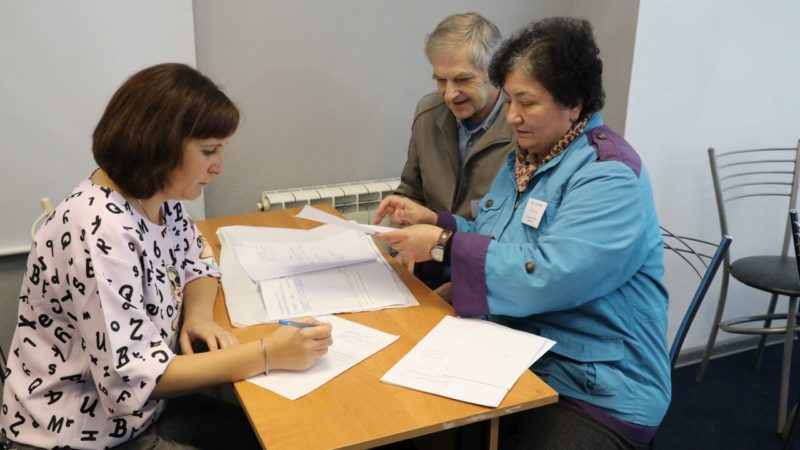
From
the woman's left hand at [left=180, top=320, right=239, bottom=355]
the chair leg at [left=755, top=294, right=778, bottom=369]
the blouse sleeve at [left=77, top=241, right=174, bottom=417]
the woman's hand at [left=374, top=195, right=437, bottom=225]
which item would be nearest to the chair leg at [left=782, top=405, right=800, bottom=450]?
the chair leg at [left=755, top=294, right=778, bottom=369]

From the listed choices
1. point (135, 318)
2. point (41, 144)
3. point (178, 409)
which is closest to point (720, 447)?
point (178, 409)

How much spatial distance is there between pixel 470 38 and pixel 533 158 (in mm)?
509

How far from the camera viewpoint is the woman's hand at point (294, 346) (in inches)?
47.8

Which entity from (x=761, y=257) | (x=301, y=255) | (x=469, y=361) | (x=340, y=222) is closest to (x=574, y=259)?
(x=469, y=361)

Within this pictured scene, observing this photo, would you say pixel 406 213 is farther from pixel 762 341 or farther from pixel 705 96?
pixel 762 341

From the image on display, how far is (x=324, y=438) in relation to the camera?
1047mm

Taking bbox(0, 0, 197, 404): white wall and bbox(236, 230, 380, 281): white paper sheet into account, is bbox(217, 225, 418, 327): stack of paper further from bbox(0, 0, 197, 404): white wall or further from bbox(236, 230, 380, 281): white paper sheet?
bbox(0, 0, 197, 404): white wall

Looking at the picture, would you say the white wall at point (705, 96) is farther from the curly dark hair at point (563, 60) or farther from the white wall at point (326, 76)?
the curly dark hair at point (563, 60)

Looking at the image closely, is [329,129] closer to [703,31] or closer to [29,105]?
[29,105]

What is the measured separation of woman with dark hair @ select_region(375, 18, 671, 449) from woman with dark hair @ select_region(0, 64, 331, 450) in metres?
0.42

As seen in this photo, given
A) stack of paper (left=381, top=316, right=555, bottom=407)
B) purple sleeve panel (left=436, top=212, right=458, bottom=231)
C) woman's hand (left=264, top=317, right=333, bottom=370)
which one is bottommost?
stack of paper (left=381, top=316, right=555, bottom=407)

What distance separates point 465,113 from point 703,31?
3.71ft

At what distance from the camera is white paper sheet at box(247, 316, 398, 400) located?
3.90 ft

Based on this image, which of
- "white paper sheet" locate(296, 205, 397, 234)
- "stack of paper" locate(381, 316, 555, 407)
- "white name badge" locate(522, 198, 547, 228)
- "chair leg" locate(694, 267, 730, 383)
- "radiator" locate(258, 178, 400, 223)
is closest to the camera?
"stack of paper" locate(381, 316, 555, 407)
